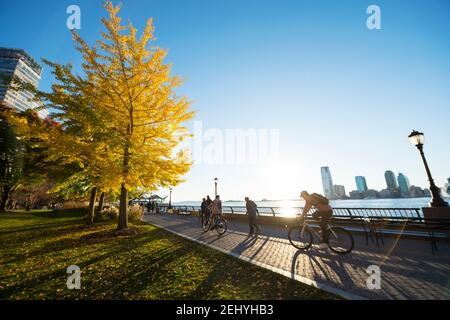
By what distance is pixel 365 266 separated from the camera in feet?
17.2

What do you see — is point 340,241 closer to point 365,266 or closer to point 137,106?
point 365,266

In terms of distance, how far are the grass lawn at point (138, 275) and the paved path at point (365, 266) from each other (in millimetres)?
638

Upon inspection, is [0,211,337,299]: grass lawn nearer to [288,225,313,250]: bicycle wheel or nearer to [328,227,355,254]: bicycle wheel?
[288,225,313,250]: bicycle wheel

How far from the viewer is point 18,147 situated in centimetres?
1992

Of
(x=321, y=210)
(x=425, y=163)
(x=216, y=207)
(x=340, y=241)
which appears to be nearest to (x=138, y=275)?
(x=321, y=210)

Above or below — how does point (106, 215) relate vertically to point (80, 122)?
below

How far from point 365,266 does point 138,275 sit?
232 inches

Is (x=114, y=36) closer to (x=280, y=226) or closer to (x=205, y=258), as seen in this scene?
(x=205, y=258)

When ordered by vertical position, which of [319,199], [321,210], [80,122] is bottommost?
[321,210]

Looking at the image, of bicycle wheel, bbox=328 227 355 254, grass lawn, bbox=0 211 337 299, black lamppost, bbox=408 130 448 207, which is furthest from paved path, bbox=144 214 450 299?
black lamppost, bbox=408 130 448 207

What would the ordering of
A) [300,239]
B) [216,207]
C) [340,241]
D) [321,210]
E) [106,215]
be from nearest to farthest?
[340,241]
[321,210]
[300,239]
[216,207]
[106,215]

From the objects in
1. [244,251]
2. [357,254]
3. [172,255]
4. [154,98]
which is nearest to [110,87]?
[154,98]
